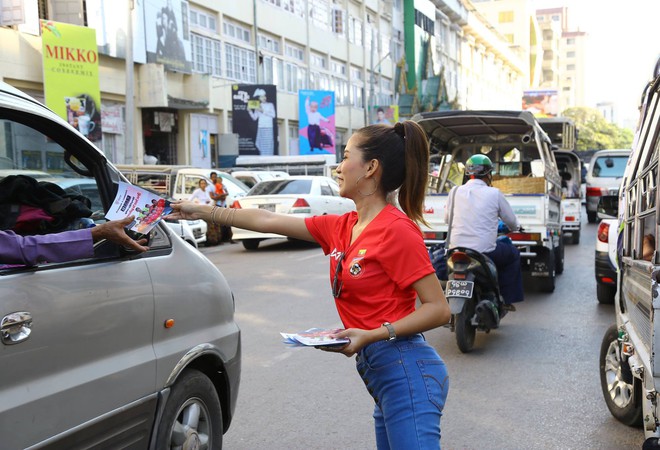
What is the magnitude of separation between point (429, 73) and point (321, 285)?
58.9 meters

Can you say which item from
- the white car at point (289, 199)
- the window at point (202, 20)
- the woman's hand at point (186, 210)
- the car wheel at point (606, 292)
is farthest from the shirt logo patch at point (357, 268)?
the window at point (202, 20)

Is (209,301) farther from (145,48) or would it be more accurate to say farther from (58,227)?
(145,48)

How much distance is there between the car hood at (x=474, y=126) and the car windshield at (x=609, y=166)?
1106 centimetres

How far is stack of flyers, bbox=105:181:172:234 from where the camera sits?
3.00 meters

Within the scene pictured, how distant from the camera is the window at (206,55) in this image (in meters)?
34.0

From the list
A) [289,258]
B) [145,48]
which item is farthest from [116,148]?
[289,258]

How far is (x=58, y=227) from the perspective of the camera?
3354 millimetres

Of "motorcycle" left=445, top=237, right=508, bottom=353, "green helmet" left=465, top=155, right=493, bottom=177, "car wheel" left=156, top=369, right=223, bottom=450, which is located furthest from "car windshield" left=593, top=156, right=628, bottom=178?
"car wheel" left=156, top=369, right=223, bottom=450

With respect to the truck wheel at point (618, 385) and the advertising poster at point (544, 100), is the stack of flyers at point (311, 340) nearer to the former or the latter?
the truck wheel at point (618, 385)

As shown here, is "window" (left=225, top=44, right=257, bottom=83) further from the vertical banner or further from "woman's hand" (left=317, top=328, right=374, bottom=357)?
"woman's hand" (left=317, top=328, right=374, bottom=357)

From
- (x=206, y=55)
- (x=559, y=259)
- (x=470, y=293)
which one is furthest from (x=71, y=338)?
(x=206, y=55)

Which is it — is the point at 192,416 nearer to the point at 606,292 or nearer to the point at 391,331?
the point at 391,331

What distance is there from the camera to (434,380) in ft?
8.55

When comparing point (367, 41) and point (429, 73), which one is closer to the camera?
point (367, 41)
